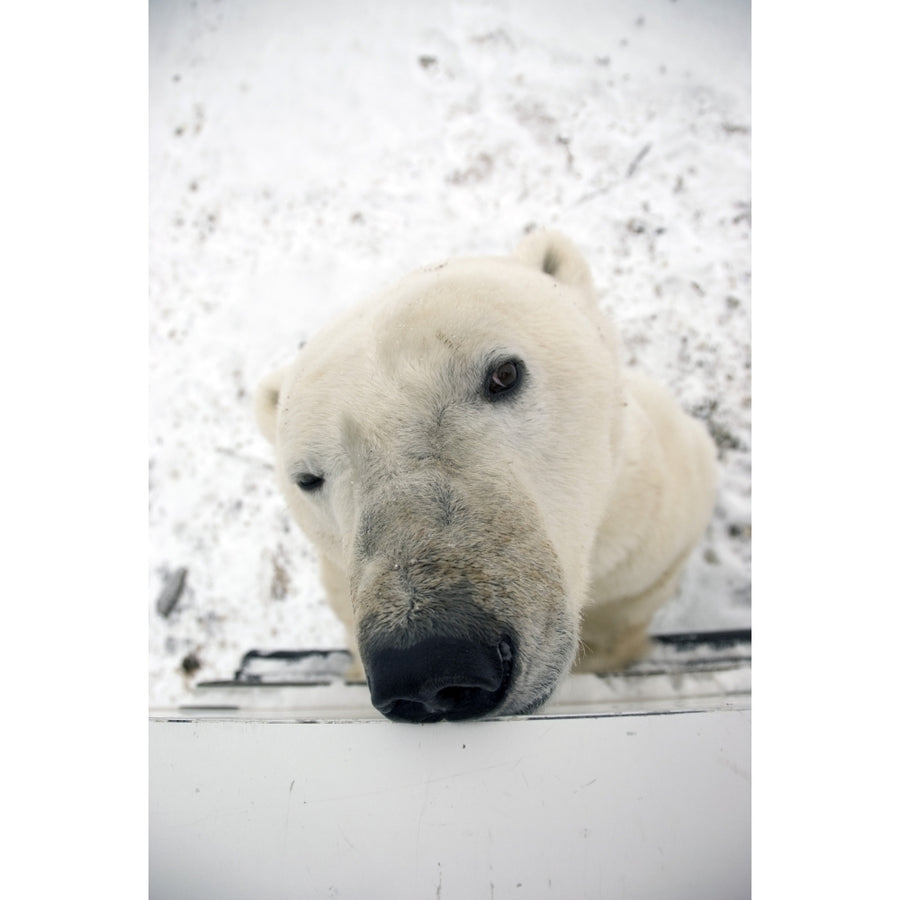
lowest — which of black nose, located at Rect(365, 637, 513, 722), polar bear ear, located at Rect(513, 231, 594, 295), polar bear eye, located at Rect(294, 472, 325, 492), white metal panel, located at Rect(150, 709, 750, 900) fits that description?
white metal panel, located at Rect(150, 709, 750, 900)

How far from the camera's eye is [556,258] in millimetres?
1827

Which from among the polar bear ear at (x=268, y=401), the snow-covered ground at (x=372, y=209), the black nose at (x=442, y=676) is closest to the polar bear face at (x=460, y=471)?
the black nose at (x=442, y=676)

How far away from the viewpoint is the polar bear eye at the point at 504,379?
134 cm

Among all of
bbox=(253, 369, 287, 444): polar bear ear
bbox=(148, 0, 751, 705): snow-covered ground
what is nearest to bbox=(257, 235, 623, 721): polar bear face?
bbox=(253, 369, 287, 444): polar bear ear

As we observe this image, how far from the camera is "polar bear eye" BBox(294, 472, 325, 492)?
1467 millimetres

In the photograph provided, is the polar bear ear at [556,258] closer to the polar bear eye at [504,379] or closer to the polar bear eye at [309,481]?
the polar bear eye at [504,379]

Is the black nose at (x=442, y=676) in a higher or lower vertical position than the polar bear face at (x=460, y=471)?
lower

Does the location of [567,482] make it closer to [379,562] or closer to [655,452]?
[379,562]

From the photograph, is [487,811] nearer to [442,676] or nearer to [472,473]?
[442,676]

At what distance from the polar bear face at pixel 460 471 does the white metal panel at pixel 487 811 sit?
14cm

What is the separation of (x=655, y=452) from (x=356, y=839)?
54.2 inches

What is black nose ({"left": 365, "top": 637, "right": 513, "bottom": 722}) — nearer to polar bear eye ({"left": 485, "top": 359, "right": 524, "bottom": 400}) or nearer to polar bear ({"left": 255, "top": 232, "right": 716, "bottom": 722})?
polar bear ({"left": 255, "top": 232, "right": 716, "bottom": 722})
